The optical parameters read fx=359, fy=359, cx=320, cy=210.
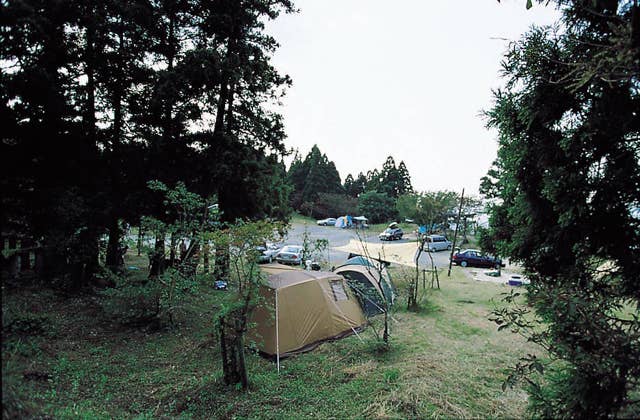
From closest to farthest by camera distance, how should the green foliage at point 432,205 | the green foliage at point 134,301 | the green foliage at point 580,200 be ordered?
the green foliage at point 580,200, the green foliage at point 134,301, the green foliage at point 432,205

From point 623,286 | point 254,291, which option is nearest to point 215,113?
point 254,291

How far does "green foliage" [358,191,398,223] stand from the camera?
4334 centimetres

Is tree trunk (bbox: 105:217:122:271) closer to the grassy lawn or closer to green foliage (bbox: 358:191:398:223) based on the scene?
the grassy lawn

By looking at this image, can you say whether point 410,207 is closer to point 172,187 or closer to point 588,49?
point 172,187

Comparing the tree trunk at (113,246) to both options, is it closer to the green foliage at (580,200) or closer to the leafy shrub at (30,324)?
the leafy shrub at (30,324)

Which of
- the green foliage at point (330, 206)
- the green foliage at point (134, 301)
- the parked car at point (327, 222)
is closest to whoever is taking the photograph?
the green foliage at point (134, 301)

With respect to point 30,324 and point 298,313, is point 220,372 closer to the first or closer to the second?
point 298,313

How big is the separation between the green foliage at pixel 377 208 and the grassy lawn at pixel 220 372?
34665 millimetres

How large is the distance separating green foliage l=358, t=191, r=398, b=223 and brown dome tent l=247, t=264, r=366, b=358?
3570 centimetres

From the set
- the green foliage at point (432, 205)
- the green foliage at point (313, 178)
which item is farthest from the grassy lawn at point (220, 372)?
the green foliage at point (313, 178)

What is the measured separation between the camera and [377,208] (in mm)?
43375

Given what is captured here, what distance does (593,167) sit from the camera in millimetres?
3908

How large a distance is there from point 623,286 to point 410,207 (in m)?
29.2

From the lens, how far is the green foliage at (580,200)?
3.08 meters
